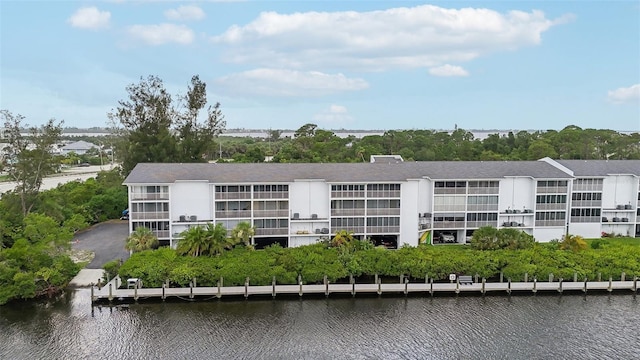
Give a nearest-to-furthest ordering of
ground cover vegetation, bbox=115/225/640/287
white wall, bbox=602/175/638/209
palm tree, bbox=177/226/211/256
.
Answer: ground cover vegetation, bbox=115/225/640/287, palm tree, bbox=177/226/211/256, white wall, bbox=602/175/638/209

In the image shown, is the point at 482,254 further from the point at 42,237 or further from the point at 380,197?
the point at 42,237

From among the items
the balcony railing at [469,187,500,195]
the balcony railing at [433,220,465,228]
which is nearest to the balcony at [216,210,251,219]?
the balcony railing at [433,220,465,228]

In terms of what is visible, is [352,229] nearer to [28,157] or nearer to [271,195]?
[271,195]

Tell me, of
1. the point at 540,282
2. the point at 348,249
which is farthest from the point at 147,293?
the point at 540,282

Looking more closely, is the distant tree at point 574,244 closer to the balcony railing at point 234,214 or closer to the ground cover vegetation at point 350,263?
the ground cover vegetation at point 350,263

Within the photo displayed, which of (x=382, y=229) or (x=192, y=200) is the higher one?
(x=192, y=200)

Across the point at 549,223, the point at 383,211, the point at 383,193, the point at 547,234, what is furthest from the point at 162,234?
the point at 549,223

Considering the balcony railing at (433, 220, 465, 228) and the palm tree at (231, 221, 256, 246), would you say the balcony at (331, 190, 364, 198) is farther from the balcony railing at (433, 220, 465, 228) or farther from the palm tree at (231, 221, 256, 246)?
the palm tree at (231, 221, 256, 246)
